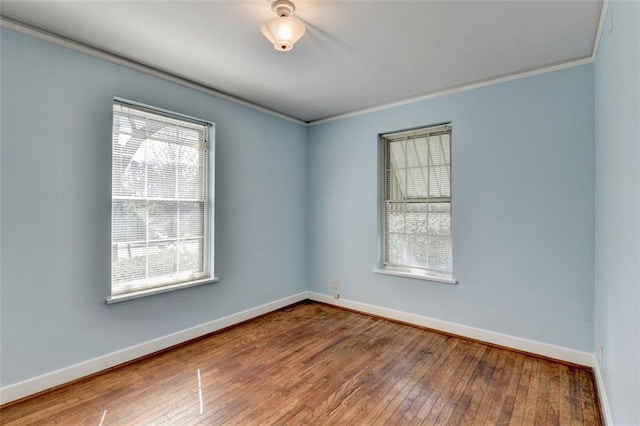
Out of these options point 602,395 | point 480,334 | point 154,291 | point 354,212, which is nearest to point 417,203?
point 354,212

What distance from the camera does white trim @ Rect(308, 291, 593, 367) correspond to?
272 cm

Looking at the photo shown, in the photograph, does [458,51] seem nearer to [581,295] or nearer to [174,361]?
[581,295]

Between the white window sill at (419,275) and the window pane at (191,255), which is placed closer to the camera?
the window pane at (191,255)

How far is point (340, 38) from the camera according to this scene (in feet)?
7.84

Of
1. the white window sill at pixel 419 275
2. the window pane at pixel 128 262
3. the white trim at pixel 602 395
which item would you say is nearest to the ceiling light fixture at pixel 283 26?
the window pane at pixel 128 262

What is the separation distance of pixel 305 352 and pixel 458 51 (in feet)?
9.81

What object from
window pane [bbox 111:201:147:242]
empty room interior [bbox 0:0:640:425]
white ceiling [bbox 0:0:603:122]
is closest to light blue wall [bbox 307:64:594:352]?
empty room interior [bbox 0:0:640:425]

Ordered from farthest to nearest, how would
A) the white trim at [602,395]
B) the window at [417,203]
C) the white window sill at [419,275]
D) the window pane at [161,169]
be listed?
the window at [417,203] < the white window sill at [419,275] < the window pane at [161,169] < the white trim at [602,395]

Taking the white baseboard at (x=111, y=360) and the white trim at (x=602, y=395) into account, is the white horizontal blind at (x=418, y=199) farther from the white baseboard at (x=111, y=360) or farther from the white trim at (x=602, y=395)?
the white baseboard at (x=111, y=360)

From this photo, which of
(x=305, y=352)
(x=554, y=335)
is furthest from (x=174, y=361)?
(x=554, y=335)

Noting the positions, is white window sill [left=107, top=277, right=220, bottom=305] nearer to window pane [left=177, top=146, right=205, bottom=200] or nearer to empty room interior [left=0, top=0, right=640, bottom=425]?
empty room interior [left=0, top=0, right=640, bottom=425]

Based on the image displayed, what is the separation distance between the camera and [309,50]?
101 inches

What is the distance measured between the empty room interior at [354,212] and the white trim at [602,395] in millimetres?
26

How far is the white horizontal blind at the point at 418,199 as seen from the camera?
11.6 feet
